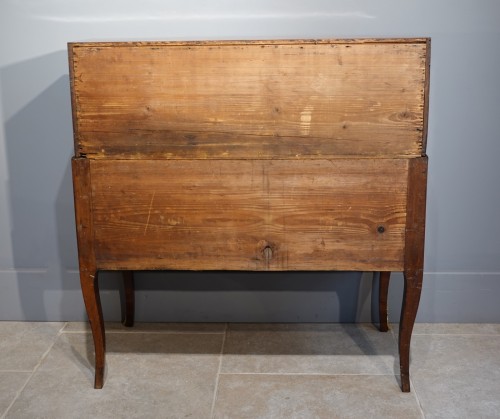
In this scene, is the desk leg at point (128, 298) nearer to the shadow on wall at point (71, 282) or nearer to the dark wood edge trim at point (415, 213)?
the shadow on wall at point (71, 282)

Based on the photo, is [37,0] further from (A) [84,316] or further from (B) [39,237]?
(A) [84,316]

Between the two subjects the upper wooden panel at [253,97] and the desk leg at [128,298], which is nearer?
the upper wooden panel at [253,97]

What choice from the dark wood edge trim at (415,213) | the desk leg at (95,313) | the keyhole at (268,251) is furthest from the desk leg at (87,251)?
the dark wood edge trim at (415,213)

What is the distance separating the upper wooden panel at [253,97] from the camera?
175 cm

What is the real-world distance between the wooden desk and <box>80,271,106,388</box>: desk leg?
49mm

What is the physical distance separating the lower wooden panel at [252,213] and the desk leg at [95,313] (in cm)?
11

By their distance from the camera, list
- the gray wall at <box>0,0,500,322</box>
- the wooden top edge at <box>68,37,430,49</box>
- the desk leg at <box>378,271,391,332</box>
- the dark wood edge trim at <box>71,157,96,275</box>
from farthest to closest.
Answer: the desk leg at <box>378,271,391,332</box> < the gray wall at <box>0,0,500,322</box> < the dark wood edge trim at <box>71,157,96,275</box> < the wooden top edge at <box>68,37,430,49</box>

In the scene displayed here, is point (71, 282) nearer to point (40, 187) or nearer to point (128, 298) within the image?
point (128, 298)

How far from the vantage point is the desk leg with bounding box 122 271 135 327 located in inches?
94.7

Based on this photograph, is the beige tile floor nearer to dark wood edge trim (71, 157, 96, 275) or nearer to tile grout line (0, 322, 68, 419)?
tile grout line (0, 322, 68, 419)

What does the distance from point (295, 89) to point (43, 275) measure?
1266mm

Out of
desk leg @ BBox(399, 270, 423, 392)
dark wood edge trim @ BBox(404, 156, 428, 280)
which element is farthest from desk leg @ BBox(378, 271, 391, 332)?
A: dark wood edge trim @ BBox(404, 156, 428, 280)

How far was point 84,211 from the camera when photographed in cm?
187

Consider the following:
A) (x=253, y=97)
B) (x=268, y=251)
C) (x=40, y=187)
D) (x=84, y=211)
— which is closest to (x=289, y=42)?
(x=253, y=97)
